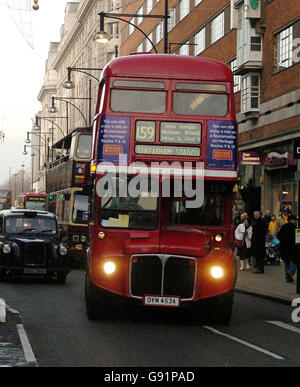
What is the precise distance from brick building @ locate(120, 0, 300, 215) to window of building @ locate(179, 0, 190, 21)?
6.40 metres

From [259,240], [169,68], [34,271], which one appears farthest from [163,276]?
[259,240]

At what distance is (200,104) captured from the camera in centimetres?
1379

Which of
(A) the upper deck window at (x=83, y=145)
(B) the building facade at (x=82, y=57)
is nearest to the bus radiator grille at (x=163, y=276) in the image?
(A) the upper deck window at (x=83, y=145)

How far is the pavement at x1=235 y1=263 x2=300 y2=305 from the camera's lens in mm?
18484

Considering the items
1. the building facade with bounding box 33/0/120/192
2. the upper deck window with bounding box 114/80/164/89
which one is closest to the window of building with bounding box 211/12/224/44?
the building facade with bounding box 33/0/120/192

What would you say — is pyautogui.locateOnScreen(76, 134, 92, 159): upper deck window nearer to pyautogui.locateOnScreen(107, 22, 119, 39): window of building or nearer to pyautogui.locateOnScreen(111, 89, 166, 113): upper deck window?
pyautogui.locateOnScreen(111, 89, 166, 113): upper deck window

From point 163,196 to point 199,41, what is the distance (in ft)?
109

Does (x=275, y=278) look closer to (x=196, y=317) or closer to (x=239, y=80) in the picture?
(x=196, y=317)

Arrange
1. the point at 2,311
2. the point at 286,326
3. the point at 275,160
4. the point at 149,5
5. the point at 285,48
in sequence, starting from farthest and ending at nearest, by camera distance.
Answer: the point at 149,5 → the point at 275,160 → the point at 285,48 → the point at 2,311 → the point at 286,326

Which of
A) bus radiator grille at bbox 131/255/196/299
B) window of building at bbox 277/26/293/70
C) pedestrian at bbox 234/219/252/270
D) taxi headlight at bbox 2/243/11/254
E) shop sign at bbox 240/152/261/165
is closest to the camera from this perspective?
bus radiator grille at bbox 131/255/196/299

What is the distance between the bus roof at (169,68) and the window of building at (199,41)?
31.1 metres

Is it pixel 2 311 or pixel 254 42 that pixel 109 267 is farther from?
pixel 254 42
